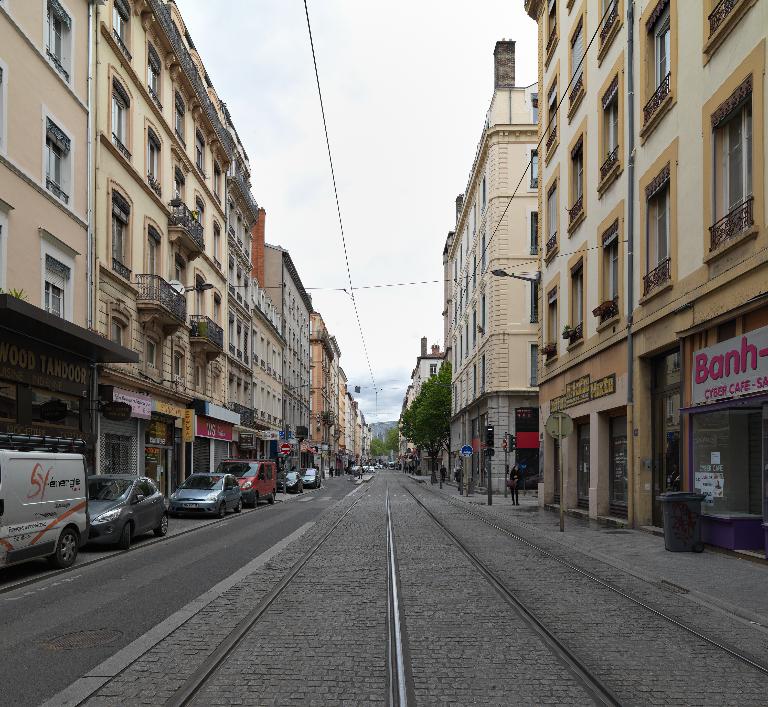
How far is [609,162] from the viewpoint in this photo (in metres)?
20.5

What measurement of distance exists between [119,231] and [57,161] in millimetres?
4614

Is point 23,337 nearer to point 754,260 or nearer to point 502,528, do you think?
point 502,528

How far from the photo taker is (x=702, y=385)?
46.8ft

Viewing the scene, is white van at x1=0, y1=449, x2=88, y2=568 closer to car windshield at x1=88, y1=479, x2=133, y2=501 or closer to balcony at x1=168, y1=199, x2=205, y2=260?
car windshield at x1=88, y1=479, x2=133, y2=501

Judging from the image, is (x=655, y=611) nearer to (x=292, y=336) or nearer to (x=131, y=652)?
(x=131, y=652)

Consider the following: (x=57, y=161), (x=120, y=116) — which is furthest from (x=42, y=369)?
(x=120, y=116)

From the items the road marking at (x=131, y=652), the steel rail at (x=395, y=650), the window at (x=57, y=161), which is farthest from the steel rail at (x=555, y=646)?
the window at (x=57, y=161)

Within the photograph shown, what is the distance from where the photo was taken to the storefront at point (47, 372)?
1656 cm

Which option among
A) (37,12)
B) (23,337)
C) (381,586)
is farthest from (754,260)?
(37,12)

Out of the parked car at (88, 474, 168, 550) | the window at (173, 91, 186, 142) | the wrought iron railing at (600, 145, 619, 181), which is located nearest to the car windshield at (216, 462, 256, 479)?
the parked car at (88, 474, 168, 550)

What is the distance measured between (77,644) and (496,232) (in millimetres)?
37493

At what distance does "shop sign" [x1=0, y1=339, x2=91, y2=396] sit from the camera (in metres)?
16.8

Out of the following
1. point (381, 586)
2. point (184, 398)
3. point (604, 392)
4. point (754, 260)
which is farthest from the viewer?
point (184, 398)

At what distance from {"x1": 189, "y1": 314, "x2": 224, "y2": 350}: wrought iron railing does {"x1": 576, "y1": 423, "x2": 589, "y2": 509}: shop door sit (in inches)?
607
